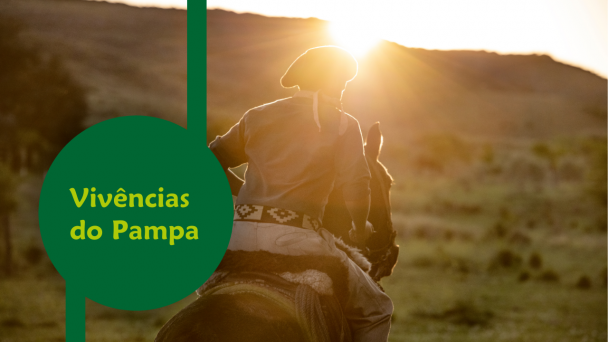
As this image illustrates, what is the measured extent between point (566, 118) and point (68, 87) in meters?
90.1

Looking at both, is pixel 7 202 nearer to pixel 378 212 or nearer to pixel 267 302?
pixel 378 212

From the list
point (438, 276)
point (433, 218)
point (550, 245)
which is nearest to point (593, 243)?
point (550, 245)

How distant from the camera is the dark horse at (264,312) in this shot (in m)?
3.07

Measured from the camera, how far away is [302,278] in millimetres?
3438

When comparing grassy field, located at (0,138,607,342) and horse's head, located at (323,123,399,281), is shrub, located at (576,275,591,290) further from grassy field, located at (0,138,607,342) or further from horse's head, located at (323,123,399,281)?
horse's head, located at (323,123,399,281)

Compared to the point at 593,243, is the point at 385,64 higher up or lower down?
higher up

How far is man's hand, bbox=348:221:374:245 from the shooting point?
3795 millimetres

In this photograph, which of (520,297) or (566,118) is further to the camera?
(566,118)

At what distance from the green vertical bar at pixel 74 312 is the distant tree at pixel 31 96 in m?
39.1

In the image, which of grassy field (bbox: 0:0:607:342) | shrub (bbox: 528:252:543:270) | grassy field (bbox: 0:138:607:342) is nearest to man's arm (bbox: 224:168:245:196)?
grassy field (bbox: 0:138:607:342)

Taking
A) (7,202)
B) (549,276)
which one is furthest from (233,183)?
(549,276)

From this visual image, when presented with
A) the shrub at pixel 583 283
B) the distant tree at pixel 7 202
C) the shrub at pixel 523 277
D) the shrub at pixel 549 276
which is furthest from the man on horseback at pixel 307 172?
the shrub at pixel 549 276

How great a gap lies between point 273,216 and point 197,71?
5.36 feet

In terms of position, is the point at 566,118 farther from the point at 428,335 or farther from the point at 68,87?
the point at 428,335
